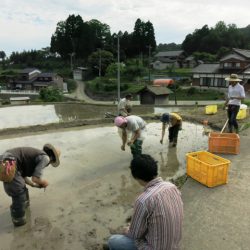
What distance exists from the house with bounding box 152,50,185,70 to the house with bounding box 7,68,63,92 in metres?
17.6

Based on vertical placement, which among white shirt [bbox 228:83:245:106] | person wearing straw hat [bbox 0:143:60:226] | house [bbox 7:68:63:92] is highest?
white shirt [bbox 228:83:245:106]

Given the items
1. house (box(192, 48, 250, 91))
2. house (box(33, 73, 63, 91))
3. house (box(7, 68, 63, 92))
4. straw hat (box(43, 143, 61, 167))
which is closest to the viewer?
straw hat (box(43, 143, 61, 167))

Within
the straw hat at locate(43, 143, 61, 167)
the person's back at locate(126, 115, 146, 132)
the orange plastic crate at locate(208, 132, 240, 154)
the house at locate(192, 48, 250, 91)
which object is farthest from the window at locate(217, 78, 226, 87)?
the straw hat at locate(43, 143, 61, 167)

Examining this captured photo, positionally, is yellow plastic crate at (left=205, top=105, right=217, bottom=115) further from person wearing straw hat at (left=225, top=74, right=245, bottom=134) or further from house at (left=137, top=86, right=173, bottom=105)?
house at (left=137, top=86, right=173, bottom=105)

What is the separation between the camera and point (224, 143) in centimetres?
628

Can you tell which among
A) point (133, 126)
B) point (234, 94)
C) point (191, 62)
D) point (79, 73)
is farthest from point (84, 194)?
point (191, 62)

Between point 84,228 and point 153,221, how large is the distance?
1937mm

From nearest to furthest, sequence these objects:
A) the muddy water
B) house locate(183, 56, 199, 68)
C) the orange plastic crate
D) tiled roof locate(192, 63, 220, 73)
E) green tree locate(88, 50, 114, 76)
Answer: the orange plastic crate
the muddy water
tiled roof locate(192, 63, 220, 73)
green tree locate(88, 50, 114, 76)
house locate(183, 56, 199, 68)

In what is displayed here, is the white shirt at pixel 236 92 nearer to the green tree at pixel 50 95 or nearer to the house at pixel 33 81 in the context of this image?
the green tree at pixel 50 95

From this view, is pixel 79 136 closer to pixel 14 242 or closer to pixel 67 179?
pixel 67 179

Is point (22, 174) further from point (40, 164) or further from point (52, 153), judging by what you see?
point (52, 153)

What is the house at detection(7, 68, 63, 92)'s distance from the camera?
48.2 m

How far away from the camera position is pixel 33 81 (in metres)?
50.5

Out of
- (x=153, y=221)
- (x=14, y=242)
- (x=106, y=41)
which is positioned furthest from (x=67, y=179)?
(x=106, y=41)
